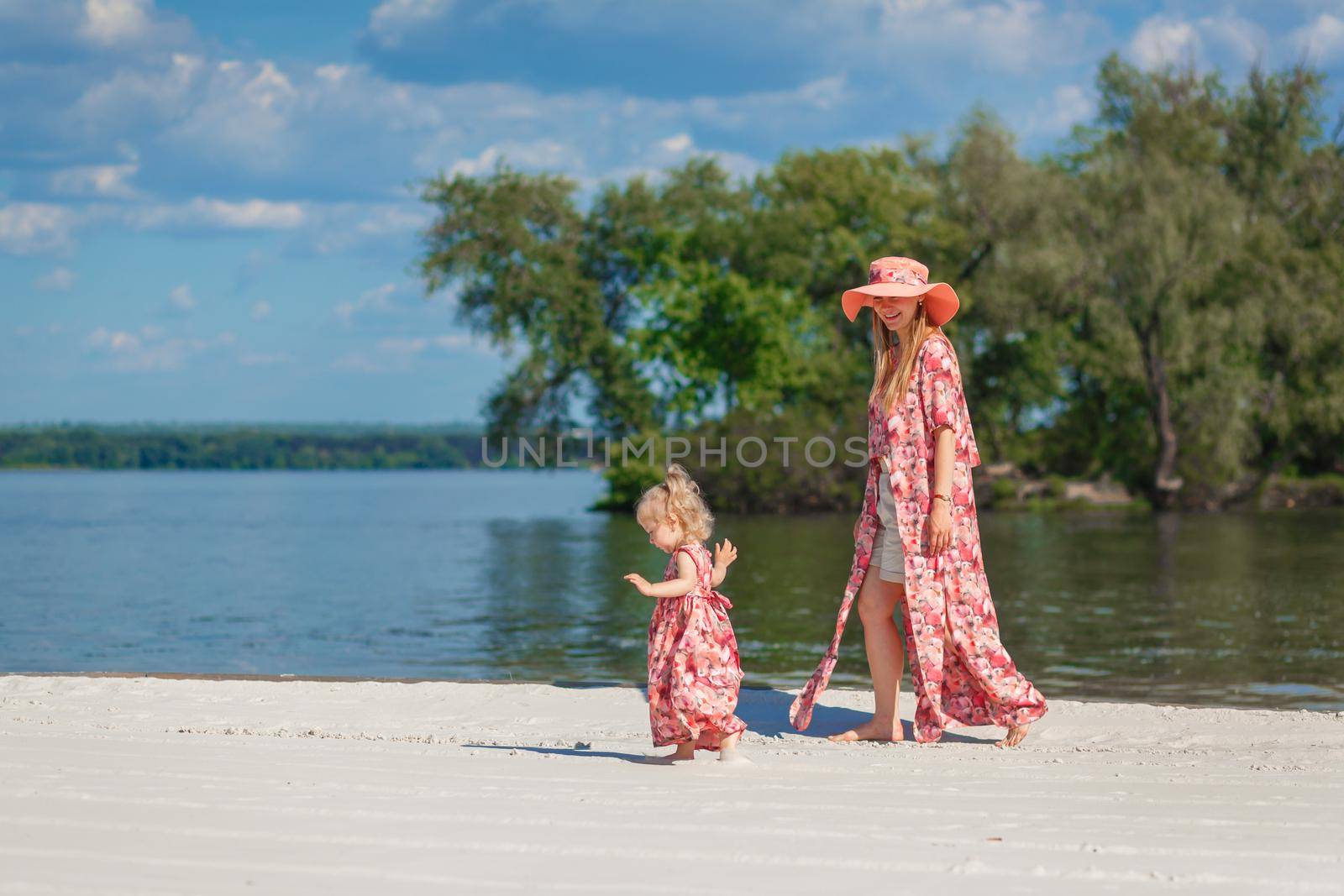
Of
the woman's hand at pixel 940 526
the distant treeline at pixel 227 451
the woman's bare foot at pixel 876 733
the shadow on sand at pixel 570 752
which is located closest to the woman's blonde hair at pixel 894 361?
the woman's hand at pixel 940 526

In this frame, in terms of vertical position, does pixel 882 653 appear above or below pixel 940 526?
below

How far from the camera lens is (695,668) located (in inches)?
232

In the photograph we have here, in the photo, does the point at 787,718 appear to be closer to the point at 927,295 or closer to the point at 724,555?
the point at 724,555

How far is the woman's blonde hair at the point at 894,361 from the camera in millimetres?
6496

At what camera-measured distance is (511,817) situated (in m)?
4.24

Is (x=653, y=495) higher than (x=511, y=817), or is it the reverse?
(x=653, y=495)

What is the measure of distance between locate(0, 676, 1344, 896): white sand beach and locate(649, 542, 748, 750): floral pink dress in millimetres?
174

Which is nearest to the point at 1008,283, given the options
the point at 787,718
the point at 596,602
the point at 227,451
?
the point at 596,602

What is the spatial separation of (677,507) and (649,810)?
1.78 m

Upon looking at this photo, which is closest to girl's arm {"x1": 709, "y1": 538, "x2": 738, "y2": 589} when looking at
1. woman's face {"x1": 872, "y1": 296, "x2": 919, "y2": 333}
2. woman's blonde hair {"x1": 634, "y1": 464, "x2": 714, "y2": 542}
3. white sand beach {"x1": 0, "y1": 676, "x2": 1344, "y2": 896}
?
woman's blonde hair {"x1": 634, "y1": 464, "x2": 714, "y2": 542}

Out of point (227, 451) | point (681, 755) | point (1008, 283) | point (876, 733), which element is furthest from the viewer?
point (227, 451)

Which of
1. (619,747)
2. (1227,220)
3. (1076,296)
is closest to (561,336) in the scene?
(1076,296)

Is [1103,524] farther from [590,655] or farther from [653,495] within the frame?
[653,495]

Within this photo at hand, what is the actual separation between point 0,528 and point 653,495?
3314 cm
